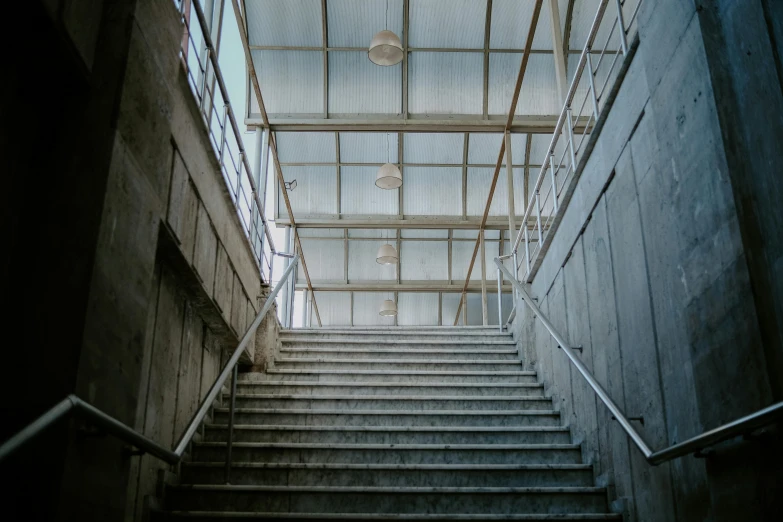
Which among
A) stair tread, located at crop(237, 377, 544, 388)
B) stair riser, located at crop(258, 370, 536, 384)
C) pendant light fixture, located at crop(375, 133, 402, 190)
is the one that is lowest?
stair tread, located at crop(237, 377, 544, 388)

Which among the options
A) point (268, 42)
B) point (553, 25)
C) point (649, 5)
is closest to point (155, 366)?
point (649, 5)

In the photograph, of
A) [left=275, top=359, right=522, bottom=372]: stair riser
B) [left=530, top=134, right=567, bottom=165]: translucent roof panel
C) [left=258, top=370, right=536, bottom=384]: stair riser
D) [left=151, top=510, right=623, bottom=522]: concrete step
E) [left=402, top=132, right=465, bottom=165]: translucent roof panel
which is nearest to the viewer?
[left=151, top=510, right=623, bottom=522]: concrete step

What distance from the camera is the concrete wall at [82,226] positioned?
11.7 feet

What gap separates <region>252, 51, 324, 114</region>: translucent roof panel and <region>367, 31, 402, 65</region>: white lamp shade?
10.0 ft

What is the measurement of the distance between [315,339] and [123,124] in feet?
21.1

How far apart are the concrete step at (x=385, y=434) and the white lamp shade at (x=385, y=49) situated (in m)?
9.34

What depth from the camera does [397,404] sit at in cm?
776

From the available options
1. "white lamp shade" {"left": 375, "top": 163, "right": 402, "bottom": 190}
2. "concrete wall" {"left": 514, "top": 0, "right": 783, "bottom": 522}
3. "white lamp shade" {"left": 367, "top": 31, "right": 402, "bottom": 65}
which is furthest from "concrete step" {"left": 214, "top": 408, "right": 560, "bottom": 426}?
"white lamp shade" {"left": 375, "top": 163, "right": 402, "bottom": 190}

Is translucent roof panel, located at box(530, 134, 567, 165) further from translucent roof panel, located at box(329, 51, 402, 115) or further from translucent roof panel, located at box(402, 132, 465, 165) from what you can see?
translucent roof panel, located at box(329, 51, 402, 115)

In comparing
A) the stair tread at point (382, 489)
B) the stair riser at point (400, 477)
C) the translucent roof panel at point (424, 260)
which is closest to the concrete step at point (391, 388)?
the stair riser at point (400, 477)

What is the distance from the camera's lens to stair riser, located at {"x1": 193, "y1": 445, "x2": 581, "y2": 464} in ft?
21.3

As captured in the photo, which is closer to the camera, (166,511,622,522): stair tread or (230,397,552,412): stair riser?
(166,511,622,522): stair tread

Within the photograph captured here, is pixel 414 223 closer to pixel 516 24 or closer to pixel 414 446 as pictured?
pixel 516 24

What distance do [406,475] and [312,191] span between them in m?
15.5
